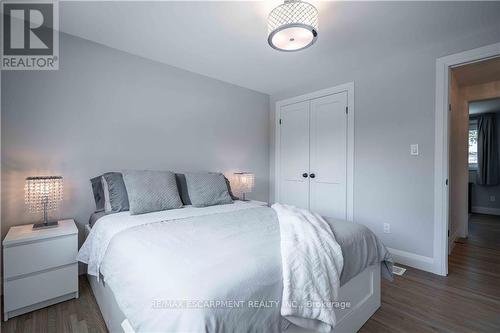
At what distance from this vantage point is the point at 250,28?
2057 millimetres

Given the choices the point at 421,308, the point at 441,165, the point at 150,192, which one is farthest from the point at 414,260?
the point at 150,192

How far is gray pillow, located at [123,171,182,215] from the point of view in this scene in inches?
79.2

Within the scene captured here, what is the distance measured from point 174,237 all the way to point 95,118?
172cm

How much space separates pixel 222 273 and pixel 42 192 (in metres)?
1.81

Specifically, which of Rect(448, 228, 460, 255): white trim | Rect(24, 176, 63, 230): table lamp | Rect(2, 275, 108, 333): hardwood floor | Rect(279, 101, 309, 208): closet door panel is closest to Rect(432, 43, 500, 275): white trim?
Rect(448, 228, 460, 255): white trim

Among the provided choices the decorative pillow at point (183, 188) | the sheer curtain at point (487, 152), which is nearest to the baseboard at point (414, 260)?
the decorative pillow at point (183, 188)

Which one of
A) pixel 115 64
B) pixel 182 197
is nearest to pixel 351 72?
pixel 182 197

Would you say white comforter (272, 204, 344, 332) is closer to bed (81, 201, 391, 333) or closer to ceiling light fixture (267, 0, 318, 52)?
bed (81, 201, 391, 333)

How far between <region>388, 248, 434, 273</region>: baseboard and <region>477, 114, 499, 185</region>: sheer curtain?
13.5ft

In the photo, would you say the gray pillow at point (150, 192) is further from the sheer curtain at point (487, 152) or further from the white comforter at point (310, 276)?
the sheer curtain at point (487, 152)

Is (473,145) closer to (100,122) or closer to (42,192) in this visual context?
(100,122)

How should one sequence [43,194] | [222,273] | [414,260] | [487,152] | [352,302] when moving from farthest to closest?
[487,152] → [414,260] → [43,194] → [352,302] → [222,273]

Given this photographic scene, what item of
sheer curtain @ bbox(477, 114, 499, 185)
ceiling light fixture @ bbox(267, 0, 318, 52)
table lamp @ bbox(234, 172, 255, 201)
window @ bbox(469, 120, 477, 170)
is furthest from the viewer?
window @ bbox(469, 120, 477, 170)

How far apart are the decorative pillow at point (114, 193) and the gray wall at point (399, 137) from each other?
8.59ft
